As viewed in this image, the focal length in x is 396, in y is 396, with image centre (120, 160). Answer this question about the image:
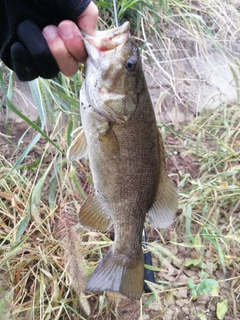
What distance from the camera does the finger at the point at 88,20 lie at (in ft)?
3.88

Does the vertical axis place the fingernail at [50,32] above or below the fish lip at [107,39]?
above

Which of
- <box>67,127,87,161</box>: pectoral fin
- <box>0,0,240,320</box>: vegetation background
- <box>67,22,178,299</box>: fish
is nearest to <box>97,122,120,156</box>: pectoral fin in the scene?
<box>67,22,178,299</box>: fish

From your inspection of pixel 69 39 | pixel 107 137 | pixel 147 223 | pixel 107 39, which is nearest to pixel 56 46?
pixel 69 39

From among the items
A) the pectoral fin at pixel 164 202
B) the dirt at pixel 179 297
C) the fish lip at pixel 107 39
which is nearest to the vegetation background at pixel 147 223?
the dirt at pixel 179 297

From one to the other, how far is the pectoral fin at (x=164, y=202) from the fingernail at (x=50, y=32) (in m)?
0.58

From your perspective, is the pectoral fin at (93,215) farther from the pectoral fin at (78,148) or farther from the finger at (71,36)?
the finger at (71,36)

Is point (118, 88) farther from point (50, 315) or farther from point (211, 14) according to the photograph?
point (211, 14)

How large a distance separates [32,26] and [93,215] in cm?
68

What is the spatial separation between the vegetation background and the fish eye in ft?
1.53

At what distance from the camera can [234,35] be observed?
3.71 m

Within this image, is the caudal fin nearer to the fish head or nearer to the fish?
the fish

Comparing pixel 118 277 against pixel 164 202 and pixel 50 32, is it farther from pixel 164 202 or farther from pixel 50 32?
pixel 50 32

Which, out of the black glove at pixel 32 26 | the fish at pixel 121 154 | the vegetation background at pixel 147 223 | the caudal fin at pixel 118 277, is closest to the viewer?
the black glove at pixel 32 26

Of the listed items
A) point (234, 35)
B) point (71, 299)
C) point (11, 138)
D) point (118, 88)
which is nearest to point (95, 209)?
point (118, 88)
